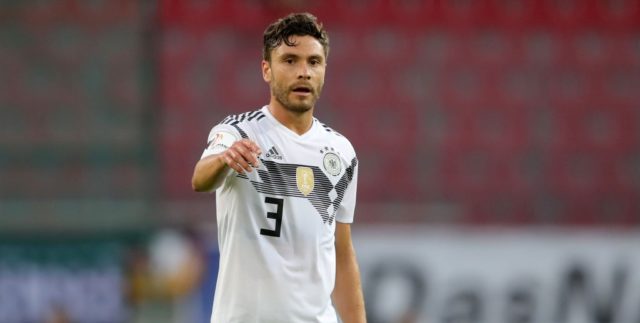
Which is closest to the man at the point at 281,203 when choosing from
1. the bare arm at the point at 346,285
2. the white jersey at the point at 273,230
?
the white jersey at the point at 273,230

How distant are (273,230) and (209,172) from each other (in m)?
0.31

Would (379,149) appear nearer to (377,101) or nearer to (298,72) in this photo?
(377,101)

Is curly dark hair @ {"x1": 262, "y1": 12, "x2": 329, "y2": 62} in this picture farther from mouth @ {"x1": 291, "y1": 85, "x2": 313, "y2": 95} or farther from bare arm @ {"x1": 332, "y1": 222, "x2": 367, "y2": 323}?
bare arm @ {"x1": 332, "y1": 222, "x2": 367, "y2": 323}

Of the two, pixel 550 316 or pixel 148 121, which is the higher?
pixel 148 121

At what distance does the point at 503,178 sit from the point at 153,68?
2174 millimetres

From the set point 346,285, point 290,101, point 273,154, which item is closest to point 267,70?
point 290,101

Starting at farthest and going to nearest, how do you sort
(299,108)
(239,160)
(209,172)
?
(299,108), (209,172), (239,160)

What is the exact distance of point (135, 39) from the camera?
683 cm

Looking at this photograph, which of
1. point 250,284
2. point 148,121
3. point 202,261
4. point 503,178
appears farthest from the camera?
point 503,178

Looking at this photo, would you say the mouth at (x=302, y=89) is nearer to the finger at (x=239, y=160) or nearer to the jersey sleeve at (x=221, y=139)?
the jersey sleeve at (x=221, y=139)

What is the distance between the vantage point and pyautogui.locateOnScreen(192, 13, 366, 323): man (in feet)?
10.6

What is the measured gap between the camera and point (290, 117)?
334 centimetres

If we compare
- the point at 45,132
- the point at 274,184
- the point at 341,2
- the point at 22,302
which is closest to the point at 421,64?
the point at 341,2

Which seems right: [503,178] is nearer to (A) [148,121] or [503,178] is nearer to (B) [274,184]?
(A) [148,121]
